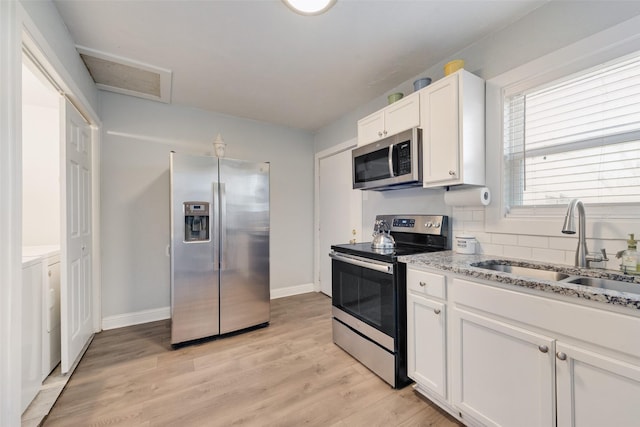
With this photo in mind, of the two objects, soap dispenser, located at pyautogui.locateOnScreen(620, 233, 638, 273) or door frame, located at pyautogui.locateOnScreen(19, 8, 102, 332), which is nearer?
soap dispenser, located at pyautogui.locateOnScreen(620, 233, 638, 273)

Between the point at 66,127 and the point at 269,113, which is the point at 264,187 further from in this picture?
the point at 66,127

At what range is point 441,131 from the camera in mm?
1874

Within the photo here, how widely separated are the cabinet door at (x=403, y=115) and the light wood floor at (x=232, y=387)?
190 centimetres

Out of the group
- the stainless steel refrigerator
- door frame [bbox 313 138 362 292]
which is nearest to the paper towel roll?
the stainless steel refrigerator

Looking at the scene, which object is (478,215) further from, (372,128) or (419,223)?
(372,128)

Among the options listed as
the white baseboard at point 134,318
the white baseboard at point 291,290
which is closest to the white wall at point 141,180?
the white baseboard at point 134,318

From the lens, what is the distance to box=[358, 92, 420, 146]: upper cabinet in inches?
81.7

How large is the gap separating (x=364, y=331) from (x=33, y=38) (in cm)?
263

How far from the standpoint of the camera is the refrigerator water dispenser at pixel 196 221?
2477 millimetres

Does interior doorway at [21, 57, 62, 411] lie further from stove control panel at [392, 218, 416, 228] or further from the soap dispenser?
the soap dispenser

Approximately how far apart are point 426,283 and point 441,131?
3.39ft

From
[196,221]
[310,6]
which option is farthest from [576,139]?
[196,221]

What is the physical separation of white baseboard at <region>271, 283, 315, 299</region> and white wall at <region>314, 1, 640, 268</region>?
2172 millimetres

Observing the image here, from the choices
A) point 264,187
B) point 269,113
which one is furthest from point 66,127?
point 269,113
